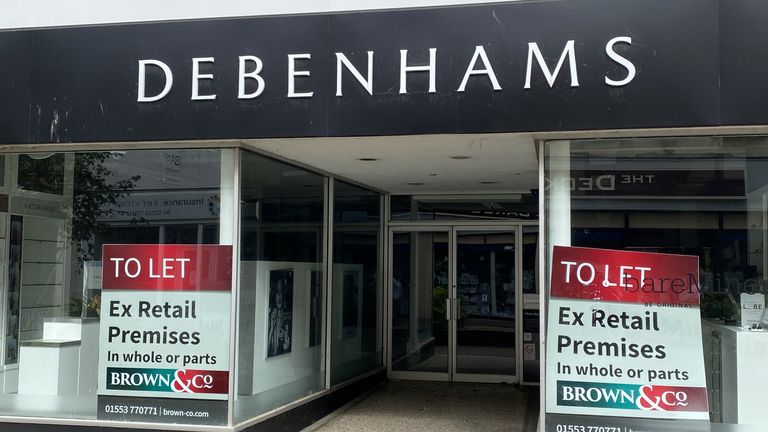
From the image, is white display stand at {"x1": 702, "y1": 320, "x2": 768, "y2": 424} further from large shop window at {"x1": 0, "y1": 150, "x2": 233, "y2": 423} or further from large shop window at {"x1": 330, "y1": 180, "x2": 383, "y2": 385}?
large shop window at {"x1": 330, "y1": 180, "x2": 383, "y2": 385}

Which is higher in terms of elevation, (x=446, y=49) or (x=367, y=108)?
(x=446, y=49)

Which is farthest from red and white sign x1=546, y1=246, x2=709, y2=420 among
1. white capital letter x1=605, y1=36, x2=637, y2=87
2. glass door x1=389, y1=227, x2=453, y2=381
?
glass door x1=389, y1=227, x2=453, y2=381

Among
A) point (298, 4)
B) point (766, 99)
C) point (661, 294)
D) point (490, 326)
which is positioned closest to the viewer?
Result: point (766, 99)

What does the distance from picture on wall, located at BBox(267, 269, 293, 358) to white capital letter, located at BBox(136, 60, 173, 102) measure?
1.84 meters

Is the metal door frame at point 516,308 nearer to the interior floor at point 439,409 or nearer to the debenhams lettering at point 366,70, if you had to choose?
the interior floor at point 439,409

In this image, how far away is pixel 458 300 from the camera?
30.9 feet

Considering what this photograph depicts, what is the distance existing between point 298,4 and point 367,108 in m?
0.97

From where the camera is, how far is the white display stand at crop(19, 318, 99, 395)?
6.11 metres

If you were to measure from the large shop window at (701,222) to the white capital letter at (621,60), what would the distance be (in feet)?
1.71

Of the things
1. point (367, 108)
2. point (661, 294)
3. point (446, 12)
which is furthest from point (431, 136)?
point (661, 294)

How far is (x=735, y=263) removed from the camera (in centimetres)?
520

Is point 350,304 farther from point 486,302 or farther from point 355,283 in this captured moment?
point 486,302

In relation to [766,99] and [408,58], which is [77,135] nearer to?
[408,58]

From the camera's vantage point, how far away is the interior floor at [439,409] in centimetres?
717
